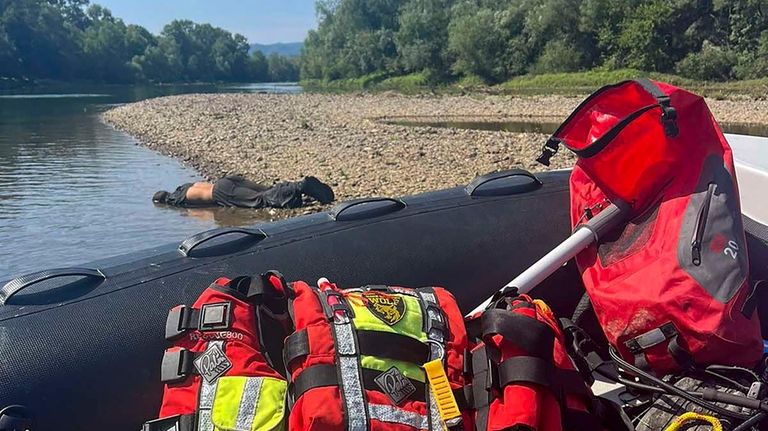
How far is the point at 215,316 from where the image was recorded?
146 cm

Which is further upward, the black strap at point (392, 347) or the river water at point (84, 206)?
the black strap at point (392, 347)

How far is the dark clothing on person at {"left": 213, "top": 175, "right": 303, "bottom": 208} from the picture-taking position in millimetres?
6578

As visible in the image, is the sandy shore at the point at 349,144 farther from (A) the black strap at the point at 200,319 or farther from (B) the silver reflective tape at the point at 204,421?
(B) the silver reflective tape at the point at 204,421

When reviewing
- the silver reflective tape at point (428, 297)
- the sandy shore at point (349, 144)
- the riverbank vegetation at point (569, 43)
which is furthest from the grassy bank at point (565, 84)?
the silver reflective tape at point (428, 297)

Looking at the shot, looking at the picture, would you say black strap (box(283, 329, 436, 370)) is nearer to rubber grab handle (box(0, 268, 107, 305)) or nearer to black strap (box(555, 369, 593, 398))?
black strap (box(555, 369, 593, 398))

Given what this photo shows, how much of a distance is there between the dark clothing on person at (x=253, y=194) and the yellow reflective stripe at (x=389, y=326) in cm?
509

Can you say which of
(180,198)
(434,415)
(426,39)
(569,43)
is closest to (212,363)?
(434,415)

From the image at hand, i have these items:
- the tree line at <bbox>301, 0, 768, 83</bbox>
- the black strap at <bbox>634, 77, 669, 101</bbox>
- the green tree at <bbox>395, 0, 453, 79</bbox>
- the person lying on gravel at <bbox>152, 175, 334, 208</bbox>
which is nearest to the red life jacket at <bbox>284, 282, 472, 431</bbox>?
the black strap at <bbox>634, 77, 669, 101</bbox>

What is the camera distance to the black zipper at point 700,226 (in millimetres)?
1716

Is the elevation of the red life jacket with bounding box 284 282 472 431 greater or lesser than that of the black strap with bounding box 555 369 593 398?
greater

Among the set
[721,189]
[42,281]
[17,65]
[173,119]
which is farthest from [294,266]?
[17,65]

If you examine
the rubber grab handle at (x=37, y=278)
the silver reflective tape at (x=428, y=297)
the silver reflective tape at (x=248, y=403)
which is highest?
the rubber grab handle at (x=37, y=278)

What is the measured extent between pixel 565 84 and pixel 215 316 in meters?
31.2

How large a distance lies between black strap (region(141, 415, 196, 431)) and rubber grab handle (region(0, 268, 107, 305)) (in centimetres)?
48
